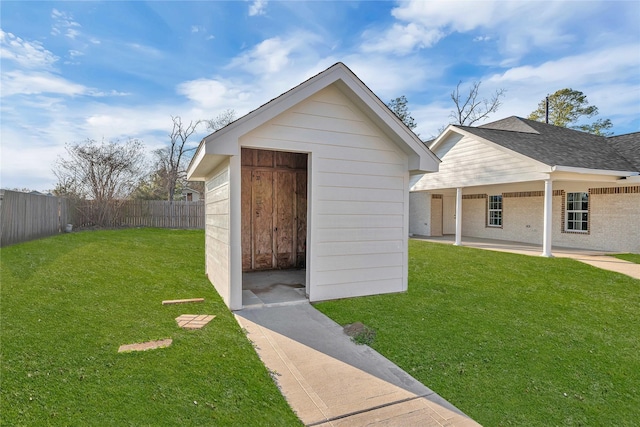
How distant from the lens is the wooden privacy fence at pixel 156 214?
16.8 meters

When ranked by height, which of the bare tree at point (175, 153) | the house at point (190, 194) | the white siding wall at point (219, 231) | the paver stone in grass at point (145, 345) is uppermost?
the bare tree at point (175, 153)

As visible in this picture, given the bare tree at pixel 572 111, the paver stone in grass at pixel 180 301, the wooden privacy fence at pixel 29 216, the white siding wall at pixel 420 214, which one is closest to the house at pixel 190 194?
the wooden privacy fence at pixel 29 216

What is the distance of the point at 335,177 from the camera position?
5543 millimetres

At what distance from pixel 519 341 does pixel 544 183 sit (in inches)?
426

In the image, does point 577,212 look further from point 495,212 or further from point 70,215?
point 70,215

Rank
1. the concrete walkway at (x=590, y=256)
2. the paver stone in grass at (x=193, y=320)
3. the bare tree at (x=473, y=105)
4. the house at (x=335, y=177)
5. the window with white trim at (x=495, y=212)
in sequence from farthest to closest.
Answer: the bare tree at (x=473, y=105) → the window with white trim at (x=495, y=212) → the concrete walkway at (x=590, y=256) → the house at (x=335, y=177) → the paver stone in grass at (x=193, y=320)

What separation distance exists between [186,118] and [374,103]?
26.0 m

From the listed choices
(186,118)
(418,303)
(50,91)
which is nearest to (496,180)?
(418,303)

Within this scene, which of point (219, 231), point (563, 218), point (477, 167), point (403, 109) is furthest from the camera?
point (403, 109)

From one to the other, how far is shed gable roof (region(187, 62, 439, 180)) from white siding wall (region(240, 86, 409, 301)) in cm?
19

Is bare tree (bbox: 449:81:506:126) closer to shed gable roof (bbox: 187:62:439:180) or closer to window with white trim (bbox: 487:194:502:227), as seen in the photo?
window with white trim (bbox: 487:194:502:227)

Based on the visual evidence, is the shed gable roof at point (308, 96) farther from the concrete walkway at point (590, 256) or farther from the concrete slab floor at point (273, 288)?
the concrete walkway at point (590, 256)

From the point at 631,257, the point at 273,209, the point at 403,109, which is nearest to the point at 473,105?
the point at 403,109

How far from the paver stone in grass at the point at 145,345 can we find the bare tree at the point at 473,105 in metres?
30.4
